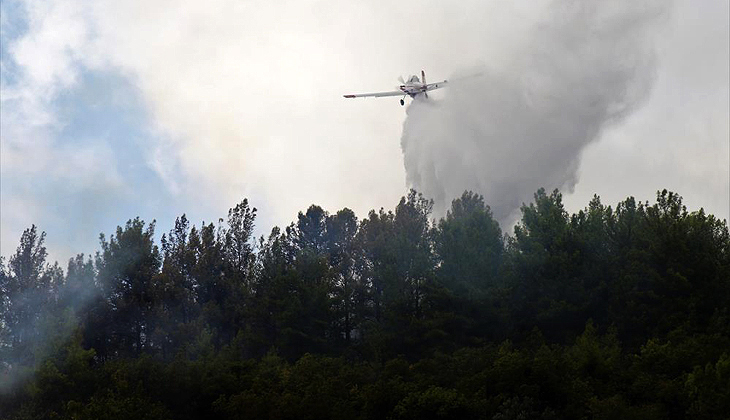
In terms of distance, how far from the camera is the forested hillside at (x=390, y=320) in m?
52.4

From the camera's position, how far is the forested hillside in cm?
5241

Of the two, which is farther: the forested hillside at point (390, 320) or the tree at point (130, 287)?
the tree at point (130, 287)

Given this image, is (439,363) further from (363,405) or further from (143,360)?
(143,360)

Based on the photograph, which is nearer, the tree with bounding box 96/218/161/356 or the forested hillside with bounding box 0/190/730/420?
the forested hillside with bounding box 0/190/730/420

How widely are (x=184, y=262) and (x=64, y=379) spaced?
1084 inches

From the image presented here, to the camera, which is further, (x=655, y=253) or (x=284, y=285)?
(x=284, y=285)

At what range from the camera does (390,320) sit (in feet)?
254

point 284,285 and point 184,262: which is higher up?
point 184,262

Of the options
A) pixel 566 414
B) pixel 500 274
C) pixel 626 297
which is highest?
pixel 500 274

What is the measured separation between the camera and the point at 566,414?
160 ft

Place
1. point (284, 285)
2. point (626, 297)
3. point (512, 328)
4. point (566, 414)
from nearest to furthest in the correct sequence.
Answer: point (566, 414)
point (626, 297)
point (512, 328)
point (284, 285)

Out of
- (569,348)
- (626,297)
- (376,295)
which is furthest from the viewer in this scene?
(376,295)

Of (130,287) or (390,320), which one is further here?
(130,287)

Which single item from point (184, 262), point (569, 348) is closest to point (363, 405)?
point (569, 348)
